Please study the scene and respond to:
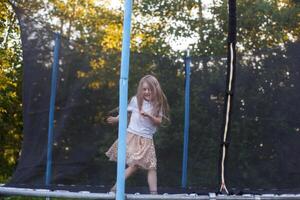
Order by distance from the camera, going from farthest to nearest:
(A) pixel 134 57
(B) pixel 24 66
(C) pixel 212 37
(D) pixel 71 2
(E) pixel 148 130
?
(D) pixel 71 2, (C) pixel 212 37, (A) pixel 134 57, (B) pixel 24 66, (E) pixel 148 130

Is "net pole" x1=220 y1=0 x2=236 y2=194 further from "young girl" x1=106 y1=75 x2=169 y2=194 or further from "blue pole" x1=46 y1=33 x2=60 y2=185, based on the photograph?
"blue pole" x1=46 y1=33 x2=60 y2=185

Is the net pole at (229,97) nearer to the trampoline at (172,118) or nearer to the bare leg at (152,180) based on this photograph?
the trampoline at (172,118)

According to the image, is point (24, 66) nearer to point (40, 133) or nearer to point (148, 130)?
point (40, 133)

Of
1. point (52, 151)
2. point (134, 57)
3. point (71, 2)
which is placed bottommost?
point (52, 151)

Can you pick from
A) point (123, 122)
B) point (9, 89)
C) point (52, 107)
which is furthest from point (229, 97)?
point (9, 89)

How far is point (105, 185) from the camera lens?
4172 mm

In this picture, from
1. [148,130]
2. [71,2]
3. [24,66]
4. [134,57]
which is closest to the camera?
[148,130]

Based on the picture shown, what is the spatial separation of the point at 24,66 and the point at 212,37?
162 inches

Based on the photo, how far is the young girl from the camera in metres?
3.75

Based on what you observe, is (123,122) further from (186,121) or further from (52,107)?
(186,121)

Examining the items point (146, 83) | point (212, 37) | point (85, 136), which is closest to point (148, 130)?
point (146, 83)

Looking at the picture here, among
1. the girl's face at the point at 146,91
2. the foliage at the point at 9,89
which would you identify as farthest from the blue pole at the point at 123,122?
the foliage at the point at 9,89

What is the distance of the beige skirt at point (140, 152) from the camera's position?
374 cm

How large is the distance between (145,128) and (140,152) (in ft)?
0.59
